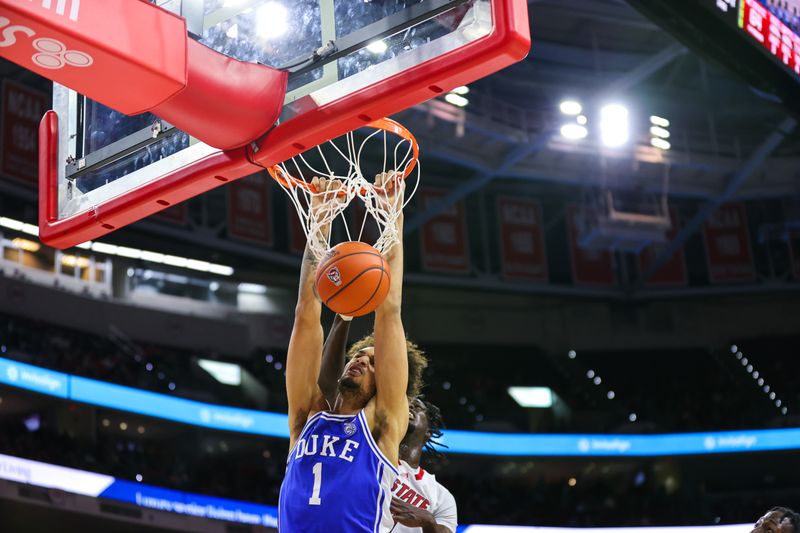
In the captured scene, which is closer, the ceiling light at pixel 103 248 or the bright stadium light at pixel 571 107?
the bright stadium light at pixel 571 107

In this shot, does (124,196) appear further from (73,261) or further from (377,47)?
(73,261)

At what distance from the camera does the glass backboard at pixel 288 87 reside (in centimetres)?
337

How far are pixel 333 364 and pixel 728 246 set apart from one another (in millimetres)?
16322

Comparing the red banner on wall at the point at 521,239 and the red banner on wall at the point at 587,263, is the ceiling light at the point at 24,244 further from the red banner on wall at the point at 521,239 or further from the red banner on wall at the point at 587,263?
the red banner on wall at the point at 587,263

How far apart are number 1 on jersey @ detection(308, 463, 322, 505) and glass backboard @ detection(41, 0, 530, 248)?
1166 mm

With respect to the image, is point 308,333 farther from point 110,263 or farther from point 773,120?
point 773,120

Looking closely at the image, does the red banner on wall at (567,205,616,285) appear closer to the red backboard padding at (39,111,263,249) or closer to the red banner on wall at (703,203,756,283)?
the red banner on wall at (703,203,756,283)

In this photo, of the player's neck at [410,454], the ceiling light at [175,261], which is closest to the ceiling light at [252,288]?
the ceiling light at [175,261]

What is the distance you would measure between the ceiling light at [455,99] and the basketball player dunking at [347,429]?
11.0m

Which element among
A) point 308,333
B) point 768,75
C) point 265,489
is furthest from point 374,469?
point 265,489

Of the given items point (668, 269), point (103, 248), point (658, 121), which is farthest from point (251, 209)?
point (668, 269)

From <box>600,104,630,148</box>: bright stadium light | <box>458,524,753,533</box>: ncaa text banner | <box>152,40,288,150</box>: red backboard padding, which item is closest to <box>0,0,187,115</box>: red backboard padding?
<box>152,40,288,150</box>: red backboard padding

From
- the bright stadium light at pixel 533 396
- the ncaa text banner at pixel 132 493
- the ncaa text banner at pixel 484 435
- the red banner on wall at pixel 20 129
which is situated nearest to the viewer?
the ncaa text banner at pixel 132 493

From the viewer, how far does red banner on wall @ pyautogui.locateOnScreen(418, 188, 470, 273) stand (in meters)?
18.0
